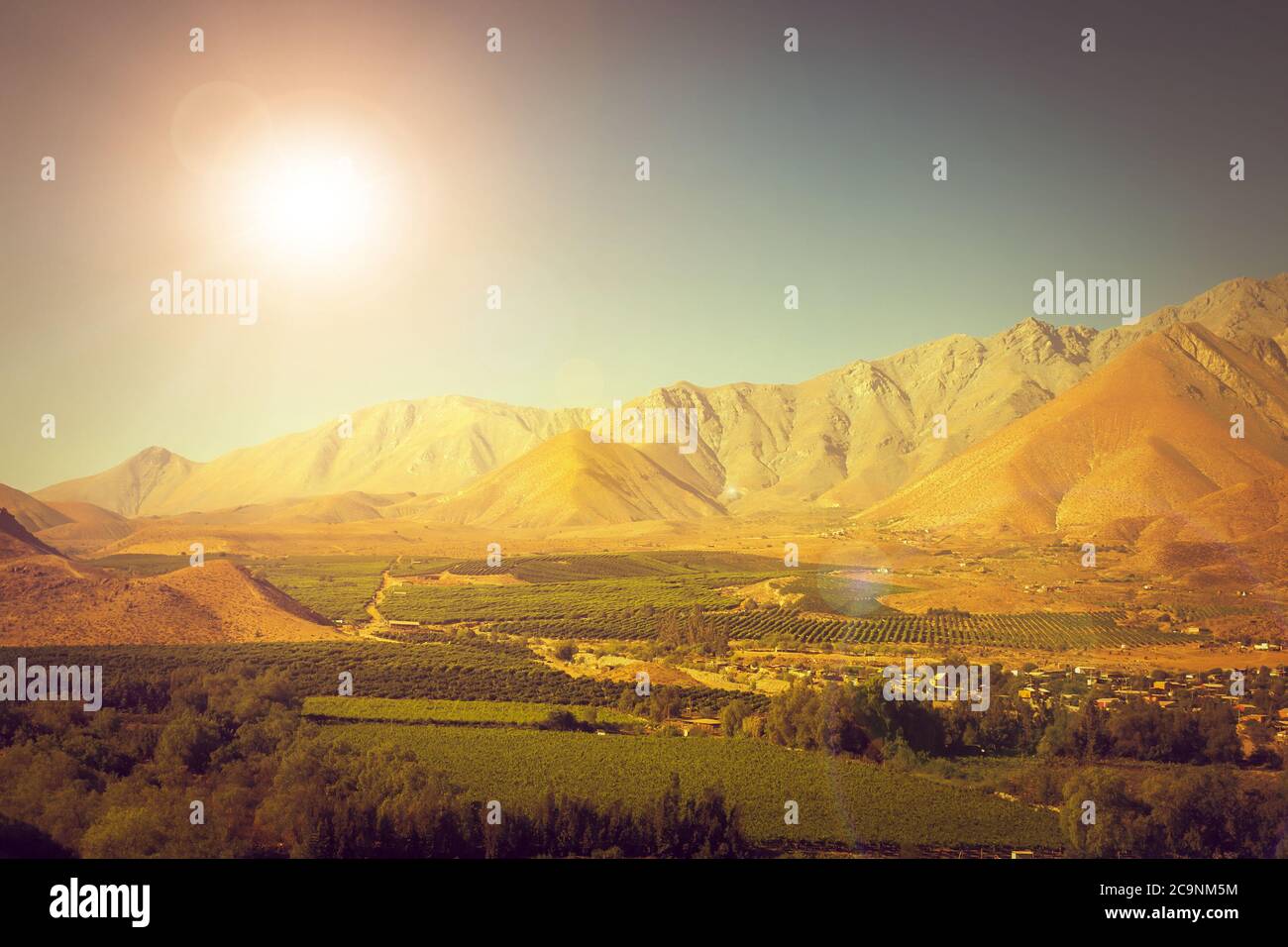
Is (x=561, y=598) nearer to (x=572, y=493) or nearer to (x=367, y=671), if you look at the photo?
(x=367, y=671)

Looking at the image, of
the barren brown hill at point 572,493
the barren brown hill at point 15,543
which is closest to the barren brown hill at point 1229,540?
the barren brown hill at point 15,543

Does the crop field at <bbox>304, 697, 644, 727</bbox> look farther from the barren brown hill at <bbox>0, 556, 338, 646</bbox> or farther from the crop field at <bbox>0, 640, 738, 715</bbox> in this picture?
the barren brown hill at <bbox>0, 556, 338, 646</bbox>
